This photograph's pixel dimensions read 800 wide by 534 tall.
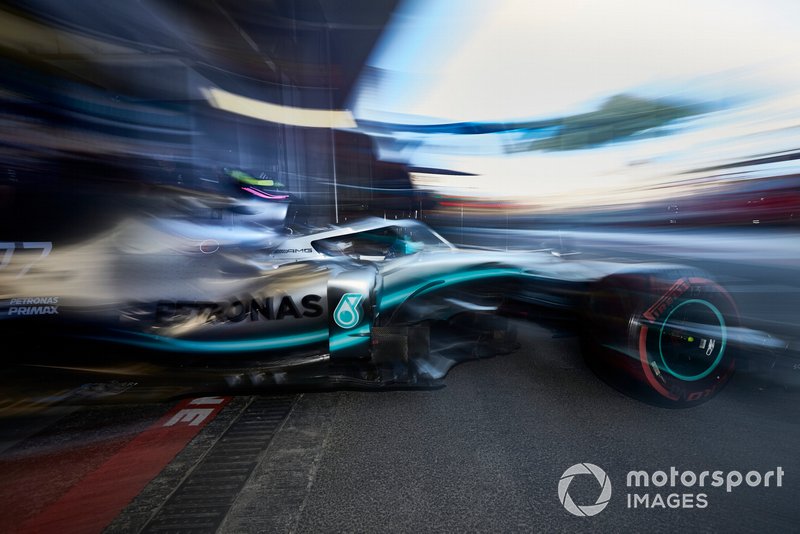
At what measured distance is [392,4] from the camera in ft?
6.73

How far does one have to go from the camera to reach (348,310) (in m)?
1.98

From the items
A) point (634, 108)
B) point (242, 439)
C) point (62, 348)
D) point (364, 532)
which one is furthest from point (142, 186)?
point (634, 108)

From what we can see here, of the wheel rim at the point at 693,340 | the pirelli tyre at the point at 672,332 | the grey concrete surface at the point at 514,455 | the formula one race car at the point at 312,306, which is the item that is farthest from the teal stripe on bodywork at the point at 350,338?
the wheel rim at the point at 693,340

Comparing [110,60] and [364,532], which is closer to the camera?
[364,532]

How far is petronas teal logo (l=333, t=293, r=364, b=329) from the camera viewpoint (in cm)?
198

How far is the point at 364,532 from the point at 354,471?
1.19 feet

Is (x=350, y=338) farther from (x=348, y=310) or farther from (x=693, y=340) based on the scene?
(x=693, y=340)

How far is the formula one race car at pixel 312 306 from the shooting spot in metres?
1.83

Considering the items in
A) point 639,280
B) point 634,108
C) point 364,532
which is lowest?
point 364,532

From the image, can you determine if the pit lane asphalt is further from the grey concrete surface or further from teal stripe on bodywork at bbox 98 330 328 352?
teal stripe on bodywork at bbox 98 330 328 352

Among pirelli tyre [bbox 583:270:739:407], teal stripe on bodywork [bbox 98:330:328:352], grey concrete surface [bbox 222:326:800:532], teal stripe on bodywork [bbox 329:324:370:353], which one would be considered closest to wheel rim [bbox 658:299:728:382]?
pirelli tyre [bbox 583:270:739:407]

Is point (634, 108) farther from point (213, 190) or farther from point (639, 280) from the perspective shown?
point (213, 190)

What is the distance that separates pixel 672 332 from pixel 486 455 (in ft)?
3.99

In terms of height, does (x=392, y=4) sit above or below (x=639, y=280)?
above
